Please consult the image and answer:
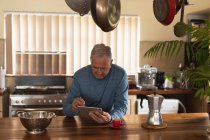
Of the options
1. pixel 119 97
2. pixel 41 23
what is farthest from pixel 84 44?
pixel 119 97

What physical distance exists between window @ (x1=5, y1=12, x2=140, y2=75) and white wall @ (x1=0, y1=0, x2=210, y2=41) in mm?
79

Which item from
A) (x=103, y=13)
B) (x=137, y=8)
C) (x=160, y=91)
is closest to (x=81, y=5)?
(x=103, y=13)

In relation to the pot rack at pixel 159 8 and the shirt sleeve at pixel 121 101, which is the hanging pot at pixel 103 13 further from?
the shirt sleeve at pixel 121 101

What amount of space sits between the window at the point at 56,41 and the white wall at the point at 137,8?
3.1 inches

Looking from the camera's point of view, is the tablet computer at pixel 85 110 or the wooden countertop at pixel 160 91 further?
the wooden countertop at pixel 160 91

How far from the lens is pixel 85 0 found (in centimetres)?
217

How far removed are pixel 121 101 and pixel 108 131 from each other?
1.56 feet

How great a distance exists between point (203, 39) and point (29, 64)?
10.1ft

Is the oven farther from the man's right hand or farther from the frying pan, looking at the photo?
the frying pan

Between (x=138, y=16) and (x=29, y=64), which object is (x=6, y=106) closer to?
(x=29, y=64)

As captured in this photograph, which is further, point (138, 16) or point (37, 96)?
point (138, 16)

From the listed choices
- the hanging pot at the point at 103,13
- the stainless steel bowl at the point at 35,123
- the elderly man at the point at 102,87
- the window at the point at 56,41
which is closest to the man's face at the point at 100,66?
the elderly man at the point at 102,87

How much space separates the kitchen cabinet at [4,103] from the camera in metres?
3.85

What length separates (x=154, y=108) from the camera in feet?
6.87
